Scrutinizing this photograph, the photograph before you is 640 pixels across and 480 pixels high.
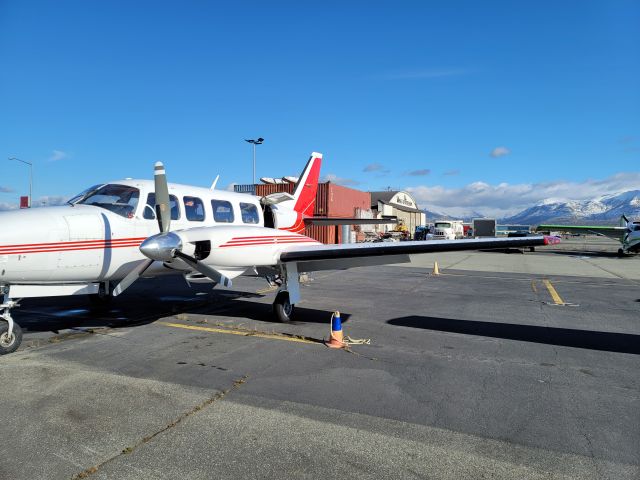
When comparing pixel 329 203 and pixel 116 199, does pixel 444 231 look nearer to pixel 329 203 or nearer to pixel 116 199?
pixel 329 203

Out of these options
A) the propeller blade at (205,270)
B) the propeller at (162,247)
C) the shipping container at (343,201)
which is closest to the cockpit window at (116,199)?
the propeller at (162,247)

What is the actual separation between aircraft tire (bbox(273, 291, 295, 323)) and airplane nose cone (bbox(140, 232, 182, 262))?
9.79 feet

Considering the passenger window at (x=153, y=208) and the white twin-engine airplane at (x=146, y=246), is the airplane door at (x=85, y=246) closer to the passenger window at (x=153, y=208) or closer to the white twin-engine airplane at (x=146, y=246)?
the white twin-engine airplane at (x=146, y=246)

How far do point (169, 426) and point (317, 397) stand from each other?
5.51 ft

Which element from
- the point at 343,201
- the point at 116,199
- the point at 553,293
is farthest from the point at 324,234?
the point at 116,199

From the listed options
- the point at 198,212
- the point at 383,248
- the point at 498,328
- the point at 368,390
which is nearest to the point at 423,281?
the point at 498,328

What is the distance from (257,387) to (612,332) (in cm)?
756

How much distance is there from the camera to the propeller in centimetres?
668

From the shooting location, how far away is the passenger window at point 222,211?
9406mm

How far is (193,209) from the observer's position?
8.97m

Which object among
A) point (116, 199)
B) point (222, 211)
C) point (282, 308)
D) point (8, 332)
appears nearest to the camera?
point (8, 332)

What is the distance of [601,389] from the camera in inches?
210

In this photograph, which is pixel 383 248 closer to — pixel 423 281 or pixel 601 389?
pixel 601 389

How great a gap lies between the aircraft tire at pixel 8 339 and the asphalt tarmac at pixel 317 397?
0.67 ft
